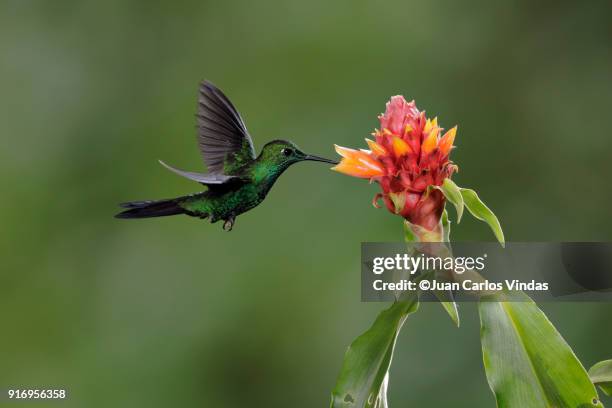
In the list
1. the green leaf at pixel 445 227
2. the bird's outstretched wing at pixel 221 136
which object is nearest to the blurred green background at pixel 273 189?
the bird's outstretched wing at pixel 221 136

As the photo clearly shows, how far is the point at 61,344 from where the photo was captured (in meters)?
2.86

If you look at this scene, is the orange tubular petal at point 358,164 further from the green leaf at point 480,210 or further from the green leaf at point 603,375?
the green leaf at point 603,375

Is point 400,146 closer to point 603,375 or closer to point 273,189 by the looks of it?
point 603,375

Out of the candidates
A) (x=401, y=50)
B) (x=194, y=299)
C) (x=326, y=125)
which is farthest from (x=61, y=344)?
(x=401, y=50)

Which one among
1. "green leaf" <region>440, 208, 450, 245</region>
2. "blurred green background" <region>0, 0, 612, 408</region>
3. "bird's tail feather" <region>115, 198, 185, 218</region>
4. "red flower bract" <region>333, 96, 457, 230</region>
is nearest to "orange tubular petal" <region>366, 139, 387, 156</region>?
"red flower bract" <region>333, 96, 457, 230</region>

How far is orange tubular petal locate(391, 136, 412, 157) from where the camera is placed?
32.4 inches

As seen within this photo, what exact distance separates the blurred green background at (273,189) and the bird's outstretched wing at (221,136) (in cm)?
163

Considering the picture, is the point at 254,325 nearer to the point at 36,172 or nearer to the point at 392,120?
the point at 36,172

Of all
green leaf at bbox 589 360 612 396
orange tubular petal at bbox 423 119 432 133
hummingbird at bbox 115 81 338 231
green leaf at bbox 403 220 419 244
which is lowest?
green leaf at bbox 589 360 612 396

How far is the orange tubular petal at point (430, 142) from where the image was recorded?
823 mm

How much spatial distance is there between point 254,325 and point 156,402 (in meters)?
0.43

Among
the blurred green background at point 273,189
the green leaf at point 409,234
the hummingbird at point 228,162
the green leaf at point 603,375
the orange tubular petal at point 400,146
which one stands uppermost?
the blurred green background at point 273,189

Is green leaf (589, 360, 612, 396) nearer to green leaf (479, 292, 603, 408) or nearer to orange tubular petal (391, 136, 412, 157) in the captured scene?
green leaf (479, 292, 603, 408)

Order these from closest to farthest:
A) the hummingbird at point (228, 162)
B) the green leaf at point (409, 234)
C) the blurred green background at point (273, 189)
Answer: the green leaf at point (409, 234) < the hummingbird at point (228, 162) < the blurred green background at point (273, 189)
